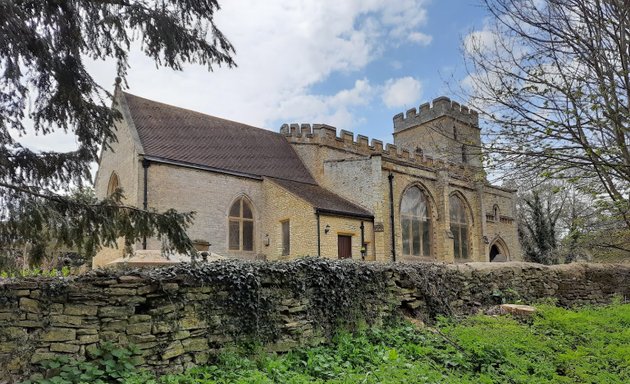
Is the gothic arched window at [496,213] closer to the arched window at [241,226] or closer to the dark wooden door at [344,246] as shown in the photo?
the dark wooden door at [344,246]

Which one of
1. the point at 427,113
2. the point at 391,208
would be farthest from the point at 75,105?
the point at 427,113

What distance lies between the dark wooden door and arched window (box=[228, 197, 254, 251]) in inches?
147

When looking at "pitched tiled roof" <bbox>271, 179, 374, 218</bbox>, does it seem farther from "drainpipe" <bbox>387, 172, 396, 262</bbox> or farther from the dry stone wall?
the dry stone wall

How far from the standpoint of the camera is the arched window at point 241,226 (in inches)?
734

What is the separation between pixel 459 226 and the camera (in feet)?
85.9

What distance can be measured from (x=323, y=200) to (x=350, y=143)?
627 cm

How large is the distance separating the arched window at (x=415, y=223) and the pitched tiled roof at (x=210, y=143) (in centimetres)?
509

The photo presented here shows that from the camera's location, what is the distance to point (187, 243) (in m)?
6.44

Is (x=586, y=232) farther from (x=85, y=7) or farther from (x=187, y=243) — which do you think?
(x=85, y=7)

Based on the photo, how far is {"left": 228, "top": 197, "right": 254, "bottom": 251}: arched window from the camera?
1866cm

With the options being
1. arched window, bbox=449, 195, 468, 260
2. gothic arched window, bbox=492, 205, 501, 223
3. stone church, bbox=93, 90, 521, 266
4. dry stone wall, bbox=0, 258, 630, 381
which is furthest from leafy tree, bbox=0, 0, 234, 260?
gothic arched window, bbox=492, 205, 501, 223

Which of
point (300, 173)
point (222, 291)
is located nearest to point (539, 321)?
point (222, 291)

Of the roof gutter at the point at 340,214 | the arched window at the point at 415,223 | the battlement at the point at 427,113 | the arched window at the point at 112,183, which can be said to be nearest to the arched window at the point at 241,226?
the roof gutter at the point at 340,214

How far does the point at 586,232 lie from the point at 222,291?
359 inches
